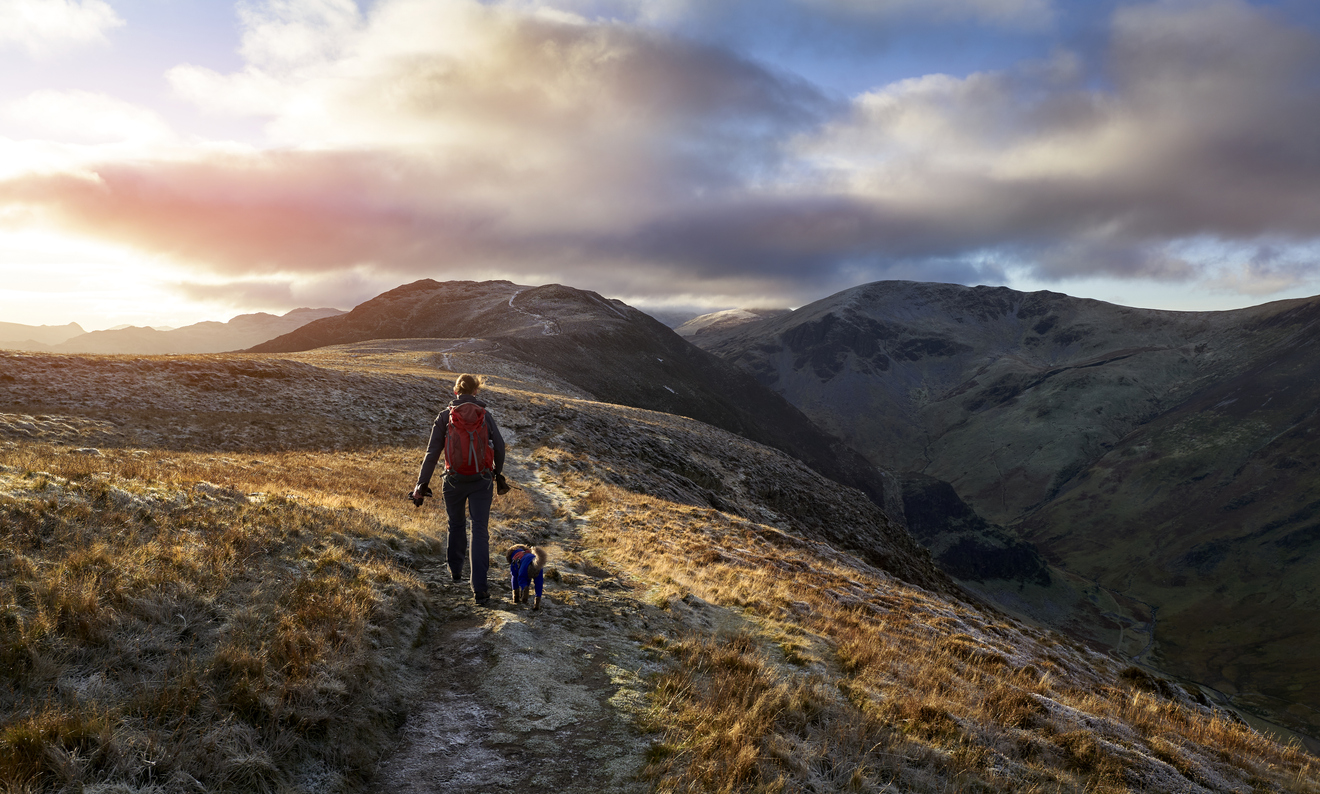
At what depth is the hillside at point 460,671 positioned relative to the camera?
5145 millimetres

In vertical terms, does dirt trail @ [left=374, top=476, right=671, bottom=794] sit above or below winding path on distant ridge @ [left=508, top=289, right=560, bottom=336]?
below

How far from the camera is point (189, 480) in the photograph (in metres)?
12.2

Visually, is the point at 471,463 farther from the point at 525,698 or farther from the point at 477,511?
the point at 525,698

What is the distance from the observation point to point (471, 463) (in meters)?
9.75

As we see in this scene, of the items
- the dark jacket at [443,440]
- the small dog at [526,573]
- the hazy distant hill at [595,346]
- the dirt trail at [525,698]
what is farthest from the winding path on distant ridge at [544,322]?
the dirt trail at [525,698]

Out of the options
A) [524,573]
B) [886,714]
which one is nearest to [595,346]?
[524,573]

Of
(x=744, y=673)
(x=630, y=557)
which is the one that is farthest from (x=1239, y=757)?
(x=630, y=557)

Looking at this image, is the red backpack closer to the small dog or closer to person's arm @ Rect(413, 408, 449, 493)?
person's arm @ Rect(413, 408, 449, 493)

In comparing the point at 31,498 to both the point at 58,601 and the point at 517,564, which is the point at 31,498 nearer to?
the point at 58,601

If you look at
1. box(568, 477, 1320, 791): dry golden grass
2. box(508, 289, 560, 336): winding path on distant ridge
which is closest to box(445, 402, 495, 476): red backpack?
box(568, 477, 1320, 791): dry golden grass

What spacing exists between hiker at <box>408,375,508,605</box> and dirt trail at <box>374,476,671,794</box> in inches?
39.4

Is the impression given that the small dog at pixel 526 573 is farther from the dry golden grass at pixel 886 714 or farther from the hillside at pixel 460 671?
the dry golden grass at pixel 886 714

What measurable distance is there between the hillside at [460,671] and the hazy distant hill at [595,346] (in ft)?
239

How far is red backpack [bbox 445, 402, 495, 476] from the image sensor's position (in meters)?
9.70
